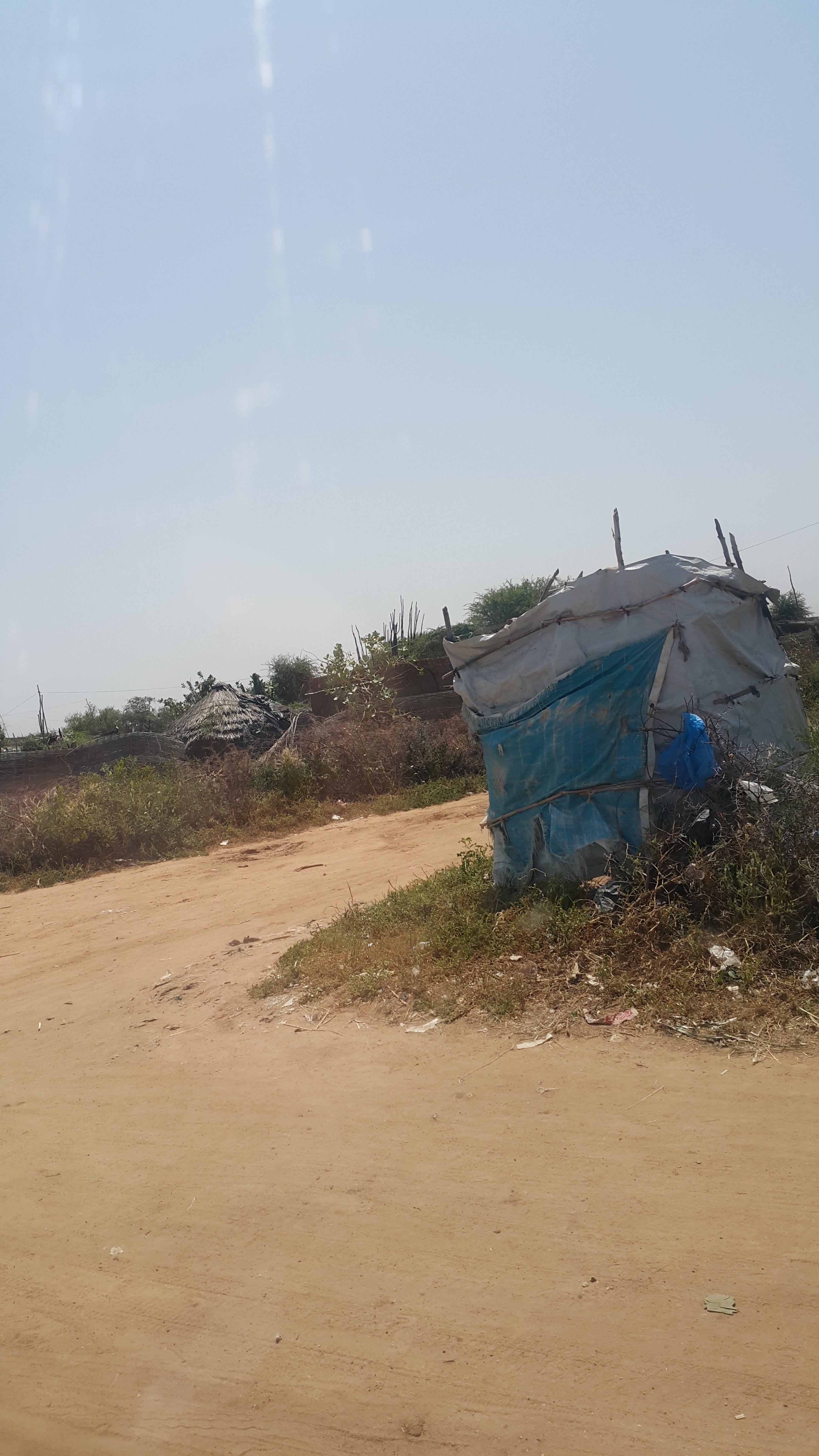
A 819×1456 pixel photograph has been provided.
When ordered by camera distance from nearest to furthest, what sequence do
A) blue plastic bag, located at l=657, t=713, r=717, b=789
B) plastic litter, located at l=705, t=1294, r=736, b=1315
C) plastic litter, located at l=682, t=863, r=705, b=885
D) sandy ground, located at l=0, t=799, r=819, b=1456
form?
1. sandy ground, located at l=0, t=799, r=819, b=1456
2. plastic litter, located at l=705, t=1294, r=736, b=1315
3. plastic litter, located at l=682, t=863, r=705, b=885
4. blue plastic bag, located at l=657, t=713, r=717, b=789

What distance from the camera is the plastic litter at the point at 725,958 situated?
466 cm

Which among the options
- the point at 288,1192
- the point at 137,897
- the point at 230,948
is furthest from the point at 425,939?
the point at 137,897

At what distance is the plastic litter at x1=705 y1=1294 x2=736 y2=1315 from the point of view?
8.39ft

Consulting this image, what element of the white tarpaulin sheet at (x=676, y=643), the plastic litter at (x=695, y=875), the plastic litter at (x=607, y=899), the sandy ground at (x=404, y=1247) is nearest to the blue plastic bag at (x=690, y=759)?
the white tarpaulin sheet at (x=676, y=643)

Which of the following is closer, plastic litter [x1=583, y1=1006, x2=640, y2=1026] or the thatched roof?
plastic litter [x1=583, y1=1006, x2=640, y2=1026]

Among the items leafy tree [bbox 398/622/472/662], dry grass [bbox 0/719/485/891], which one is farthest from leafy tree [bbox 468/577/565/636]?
dry grass [bbox 0/719/485/891]

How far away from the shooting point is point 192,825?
12523 millimetres

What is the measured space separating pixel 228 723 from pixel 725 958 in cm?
1301

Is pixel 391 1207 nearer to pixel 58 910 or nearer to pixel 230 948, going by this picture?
pixel 230 948

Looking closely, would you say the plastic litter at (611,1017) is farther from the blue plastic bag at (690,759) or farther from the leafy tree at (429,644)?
the leafy tree at (429,644)

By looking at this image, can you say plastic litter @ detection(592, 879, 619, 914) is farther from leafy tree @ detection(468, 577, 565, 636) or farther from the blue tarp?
leafy tree @ detection(468, 577, 565, 636)

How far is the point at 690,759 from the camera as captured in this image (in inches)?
225

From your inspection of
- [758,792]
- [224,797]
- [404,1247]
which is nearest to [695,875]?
[758,792]

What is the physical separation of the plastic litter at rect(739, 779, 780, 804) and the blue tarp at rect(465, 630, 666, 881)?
2.15ft
